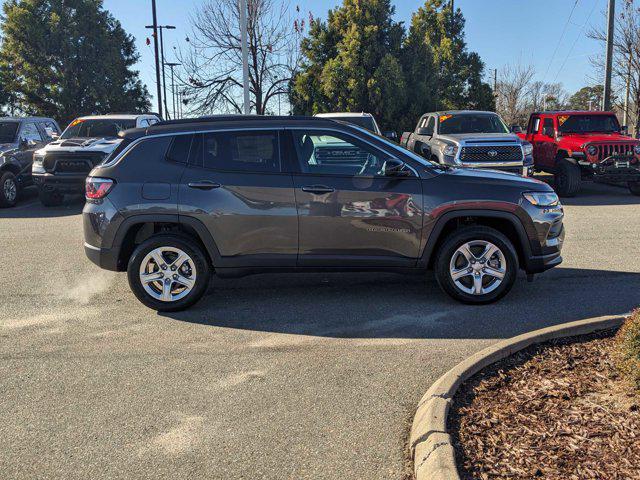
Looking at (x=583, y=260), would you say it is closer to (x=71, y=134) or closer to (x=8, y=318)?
(x=8, y=318)

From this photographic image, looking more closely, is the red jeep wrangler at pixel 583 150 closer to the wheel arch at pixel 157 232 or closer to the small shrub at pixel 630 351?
Answer: the wheel arch at pixel 157 232

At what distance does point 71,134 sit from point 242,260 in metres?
10.1

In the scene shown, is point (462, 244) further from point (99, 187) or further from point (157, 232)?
point (99, 187)

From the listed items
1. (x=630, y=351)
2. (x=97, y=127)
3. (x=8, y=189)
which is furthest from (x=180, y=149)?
(x=8, y=189)

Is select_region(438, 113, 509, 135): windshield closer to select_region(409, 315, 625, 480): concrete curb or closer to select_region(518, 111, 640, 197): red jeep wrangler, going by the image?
select_region(518, 111, 640, 197): red jeep wrangler

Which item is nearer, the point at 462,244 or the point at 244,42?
the point at 462,244

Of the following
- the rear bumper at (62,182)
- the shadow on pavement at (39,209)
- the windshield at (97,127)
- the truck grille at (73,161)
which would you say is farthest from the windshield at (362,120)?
the shadow on pavement at (39,209)

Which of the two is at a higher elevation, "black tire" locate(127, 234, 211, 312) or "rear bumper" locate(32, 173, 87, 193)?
"rear bumper" locate(32, 173, 87, 193)

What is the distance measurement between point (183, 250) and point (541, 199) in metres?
3.45

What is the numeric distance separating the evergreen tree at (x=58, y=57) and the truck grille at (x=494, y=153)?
2304 cm

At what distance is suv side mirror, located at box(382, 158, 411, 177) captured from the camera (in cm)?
550

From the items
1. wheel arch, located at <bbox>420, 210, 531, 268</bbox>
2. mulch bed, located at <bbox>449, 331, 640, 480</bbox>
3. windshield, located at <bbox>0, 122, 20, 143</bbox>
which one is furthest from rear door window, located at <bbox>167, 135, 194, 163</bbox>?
windshield, located at <bbox>0, 122, 20, 143</bbox>

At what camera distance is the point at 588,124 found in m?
14.6

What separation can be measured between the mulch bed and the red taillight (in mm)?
3700
